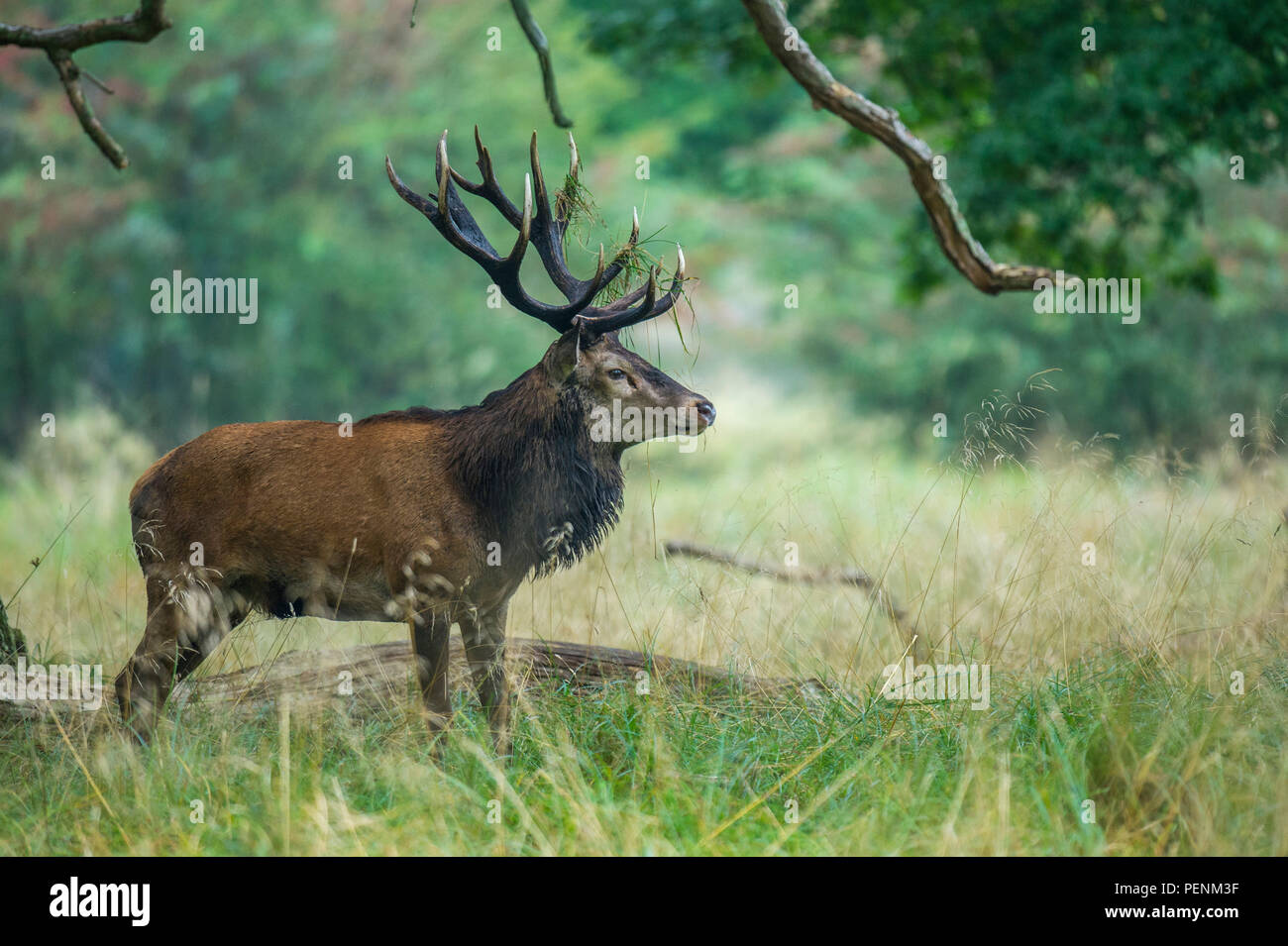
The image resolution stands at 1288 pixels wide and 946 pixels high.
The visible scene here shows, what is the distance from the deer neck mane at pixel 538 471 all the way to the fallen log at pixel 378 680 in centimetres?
43

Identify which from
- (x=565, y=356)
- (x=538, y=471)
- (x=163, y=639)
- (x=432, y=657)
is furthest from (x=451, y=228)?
(x=163, y=639)

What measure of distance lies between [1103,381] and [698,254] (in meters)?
7.31

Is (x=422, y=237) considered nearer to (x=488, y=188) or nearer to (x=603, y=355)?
(x=488, y=188)

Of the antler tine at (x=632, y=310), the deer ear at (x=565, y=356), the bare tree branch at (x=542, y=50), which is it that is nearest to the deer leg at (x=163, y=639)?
the deer ear at (x=565, y=356)

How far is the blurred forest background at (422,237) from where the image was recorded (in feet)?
54.4

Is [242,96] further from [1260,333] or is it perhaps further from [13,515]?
[1260,333]

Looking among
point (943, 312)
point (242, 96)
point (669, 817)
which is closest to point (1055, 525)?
point (669, 817)

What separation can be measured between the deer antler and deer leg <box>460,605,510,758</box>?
1.26m

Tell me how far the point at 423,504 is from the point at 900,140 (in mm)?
2410

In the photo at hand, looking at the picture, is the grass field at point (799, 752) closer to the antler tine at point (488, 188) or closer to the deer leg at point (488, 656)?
the deer leg at point (488, 656)

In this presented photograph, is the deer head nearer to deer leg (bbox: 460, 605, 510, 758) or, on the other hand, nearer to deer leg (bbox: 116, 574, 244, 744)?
deer leg (bbox: 460, 605, 510, 758)

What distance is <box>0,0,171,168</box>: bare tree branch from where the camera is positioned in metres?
5.40

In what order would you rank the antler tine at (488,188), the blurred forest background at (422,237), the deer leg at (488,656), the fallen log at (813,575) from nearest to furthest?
the deer leg at (488,656) < the antler tine at (488,188) < the fallen log at (813,575) < the blurred forest background at (422,237)
